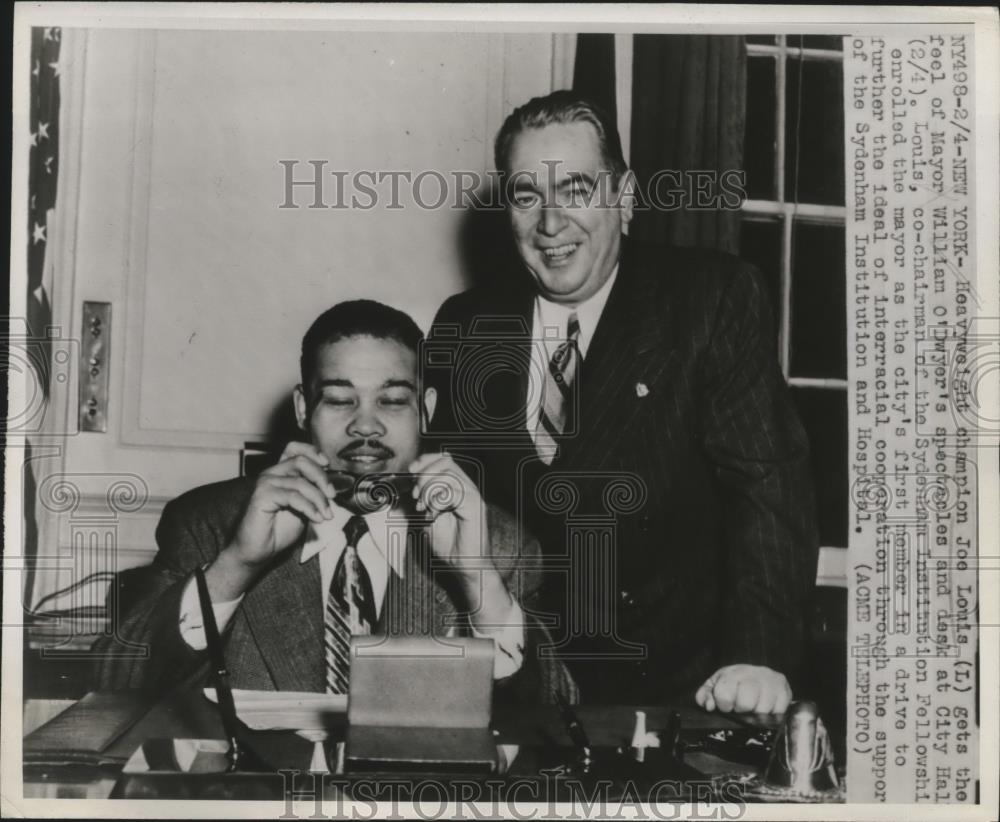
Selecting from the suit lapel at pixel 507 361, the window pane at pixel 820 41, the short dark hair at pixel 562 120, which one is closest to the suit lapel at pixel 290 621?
the suit lapel at pixel 507 361

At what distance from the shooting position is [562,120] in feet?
8.22

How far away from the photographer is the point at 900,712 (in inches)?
97.1

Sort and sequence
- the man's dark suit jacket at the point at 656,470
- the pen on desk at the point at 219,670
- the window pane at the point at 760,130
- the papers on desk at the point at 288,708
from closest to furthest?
the pen on desk at the point at 219,670
the papers on desk at the point at 288,708
the man's dark suit jacket at the point at 656,470
the window pane at the point at 760,130

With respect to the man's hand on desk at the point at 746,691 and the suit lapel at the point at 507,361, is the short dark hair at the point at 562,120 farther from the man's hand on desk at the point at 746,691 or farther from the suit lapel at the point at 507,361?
the man's hand on desk at the point at 746,691

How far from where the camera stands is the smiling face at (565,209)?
2500 mm

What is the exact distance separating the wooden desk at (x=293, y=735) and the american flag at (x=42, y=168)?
2.64 ft

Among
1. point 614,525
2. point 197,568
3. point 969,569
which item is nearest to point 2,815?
point 197,568

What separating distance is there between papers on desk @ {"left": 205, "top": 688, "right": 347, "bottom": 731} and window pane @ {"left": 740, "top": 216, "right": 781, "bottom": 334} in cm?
135

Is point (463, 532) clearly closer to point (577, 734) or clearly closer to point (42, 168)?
point (577, 734)

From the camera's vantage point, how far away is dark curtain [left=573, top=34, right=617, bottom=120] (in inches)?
99.2

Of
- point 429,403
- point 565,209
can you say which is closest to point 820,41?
point 565,209

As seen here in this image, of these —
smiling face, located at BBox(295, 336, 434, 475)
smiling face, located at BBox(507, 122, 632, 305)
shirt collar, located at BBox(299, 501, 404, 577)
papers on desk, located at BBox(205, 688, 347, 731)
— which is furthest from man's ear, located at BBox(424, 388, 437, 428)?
papers on desk, located at BBox(205, 688, 347, 731)

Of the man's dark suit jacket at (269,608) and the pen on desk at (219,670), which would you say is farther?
the man's dark suit jacket at (269,608)

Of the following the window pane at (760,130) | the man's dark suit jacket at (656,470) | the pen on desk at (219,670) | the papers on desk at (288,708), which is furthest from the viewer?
the window pane at (760,130)
